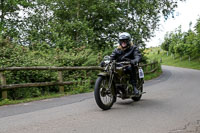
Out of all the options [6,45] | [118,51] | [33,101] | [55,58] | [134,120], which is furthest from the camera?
[55,58]

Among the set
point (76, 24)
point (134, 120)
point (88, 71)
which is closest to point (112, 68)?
point (134, 120)

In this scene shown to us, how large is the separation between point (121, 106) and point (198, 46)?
142 ft

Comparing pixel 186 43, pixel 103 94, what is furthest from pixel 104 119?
pixel 186 43

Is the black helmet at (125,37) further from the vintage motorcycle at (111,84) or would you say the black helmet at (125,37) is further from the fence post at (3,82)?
the fence post at (3,82)

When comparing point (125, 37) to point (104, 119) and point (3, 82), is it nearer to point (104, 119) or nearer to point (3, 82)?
point (104, 119)

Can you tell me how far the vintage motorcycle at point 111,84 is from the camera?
543 centimetres

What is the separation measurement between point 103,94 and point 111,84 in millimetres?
392

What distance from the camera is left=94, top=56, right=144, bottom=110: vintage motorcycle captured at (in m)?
5.43

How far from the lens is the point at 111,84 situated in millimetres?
5777

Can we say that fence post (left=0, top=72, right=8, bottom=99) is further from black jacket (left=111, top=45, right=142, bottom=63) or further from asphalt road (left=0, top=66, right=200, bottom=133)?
black jacket (left=111, top=45, right=142, bottom=63)

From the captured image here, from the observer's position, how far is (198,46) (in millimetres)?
44906

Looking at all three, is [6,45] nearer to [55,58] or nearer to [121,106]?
[55,58]

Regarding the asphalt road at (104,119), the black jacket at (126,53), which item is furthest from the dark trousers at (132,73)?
the asphalt road at (104,119)

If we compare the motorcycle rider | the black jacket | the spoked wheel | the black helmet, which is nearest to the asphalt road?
the spoked wheel
